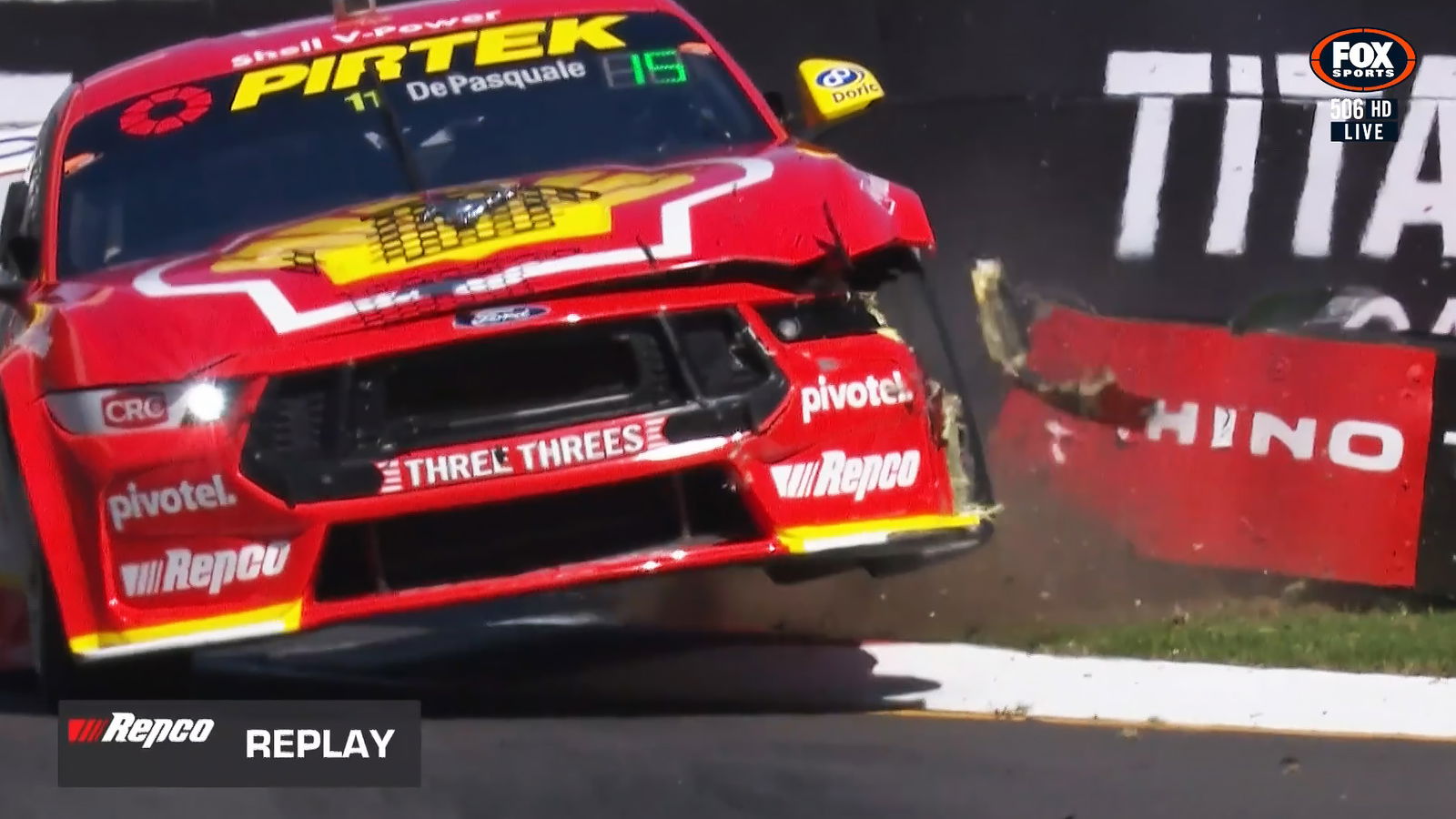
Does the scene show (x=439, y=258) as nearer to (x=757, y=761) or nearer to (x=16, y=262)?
(x=757, y=761)

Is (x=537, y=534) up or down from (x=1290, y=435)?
up

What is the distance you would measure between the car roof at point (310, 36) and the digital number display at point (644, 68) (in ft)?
1.09

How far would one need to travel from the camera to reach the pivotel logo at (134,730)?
18.6 feet

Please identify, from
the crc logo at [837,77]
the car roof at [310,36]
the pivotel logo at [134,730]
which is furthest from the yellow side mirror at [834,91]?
the pivotel logo at [134,730]

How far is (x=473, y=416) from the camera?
214 inches

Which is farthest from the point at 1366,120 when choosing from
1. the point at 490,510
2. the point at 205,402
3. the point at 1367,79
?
the point at 205,402

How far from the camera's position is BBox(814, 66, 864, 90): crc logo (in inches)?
275

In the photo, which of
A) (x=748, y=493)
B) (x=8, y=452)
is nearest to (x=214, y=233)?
(x=8, y=452)

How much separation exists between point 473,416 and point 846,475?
0.82 meters

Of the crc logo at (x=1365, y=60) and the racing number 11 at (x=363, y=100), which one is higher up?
the racing number 11 at (x=363, y=100)

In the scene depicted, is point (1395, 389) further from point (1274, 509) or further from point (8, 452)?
point (8, 452)

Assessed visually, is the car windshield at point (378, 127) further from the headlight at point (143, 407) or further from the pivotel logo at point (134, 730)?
the pivotel logo at point (134, 730)

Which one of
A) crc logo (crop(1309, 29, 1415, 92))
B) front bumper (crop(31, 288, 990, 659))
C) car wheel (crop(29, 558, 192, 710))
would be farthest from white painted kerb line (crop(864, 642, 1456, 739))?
crc logo (crop(1309, 29, 1415, 92))

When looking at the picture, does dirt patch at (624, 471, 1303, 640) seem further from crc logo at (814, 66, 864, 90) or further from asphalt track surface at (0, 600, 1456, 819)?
crc logo at (814, 66, 864, 90)
